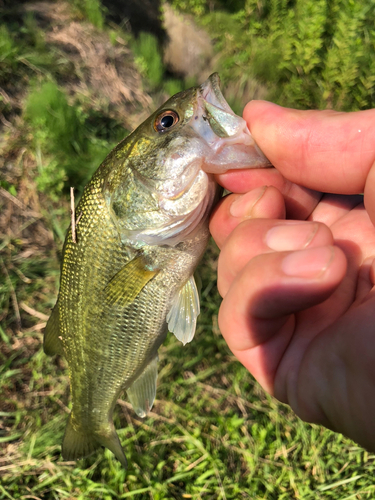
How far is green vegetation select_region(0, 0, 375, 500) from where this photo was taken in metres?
2.79

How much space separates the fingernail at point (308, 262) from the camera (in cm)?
116

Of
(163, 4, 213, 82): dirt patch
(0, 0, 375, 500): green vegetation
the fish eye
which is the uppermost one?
(163, 4, 213, 82): dirt patch

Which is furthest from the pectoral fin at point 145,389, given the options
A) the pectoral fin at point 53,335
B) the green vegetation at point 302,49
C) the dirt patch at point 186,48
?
the dirt patch at point 186,48

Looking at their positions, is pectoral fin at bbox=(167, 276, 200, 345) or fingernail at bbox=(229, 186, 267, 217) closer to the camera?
fingernail at bbox=(229, 186, 267, 217)

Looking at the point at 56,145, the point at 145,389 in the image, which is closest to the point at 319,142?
the point at 145,389

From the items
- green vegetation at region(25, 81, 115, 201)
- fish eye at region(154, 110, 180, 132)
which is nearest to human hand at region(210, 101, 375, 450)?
fish eye at region(154, 110, 180, 132)

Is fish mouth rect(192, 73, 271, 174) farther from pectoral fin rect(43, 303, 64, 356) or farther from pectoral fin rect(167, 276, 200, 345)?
pectoral fin rect(43, 303, 64, 356)

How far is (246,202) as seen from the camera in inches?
65.1

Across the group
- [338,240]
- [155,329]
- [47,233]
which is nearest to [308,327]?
[338,240]

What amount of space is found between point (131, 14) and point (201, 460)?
7.21m

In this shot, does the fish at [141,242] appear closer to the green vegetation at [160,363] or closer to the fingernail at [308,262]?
the fingernail at [308,262]

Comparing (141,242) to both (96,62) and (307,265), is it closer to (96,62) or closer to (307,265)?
(307,265)

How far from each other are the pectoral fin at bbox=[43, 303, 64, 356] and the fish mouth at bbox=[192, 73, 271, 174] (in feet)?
4.69

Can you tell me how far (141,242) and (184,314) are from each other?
1.74 feet
